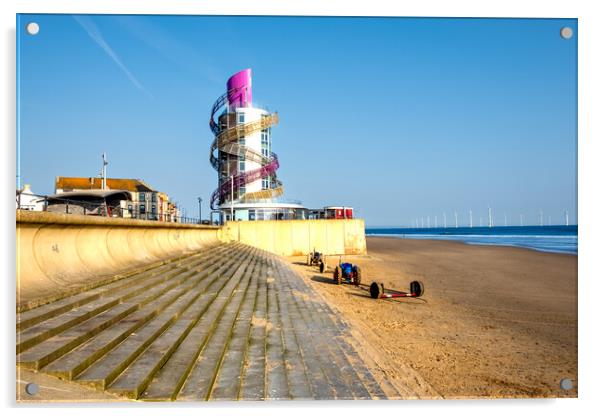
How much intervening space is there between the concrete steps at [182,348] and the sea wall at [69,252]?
1.39ft

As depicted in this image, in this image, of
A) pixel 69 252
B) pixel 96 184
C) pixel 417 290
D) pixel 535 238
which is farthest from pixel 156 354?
pixel 535 238

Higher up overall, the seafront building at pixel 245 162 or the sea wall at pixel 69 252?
the seafront building at pixel 245 162

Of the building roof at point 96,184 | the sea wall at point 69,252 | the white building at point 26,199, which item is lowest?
the sea wall at point 69,252

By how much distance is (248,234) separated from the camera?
102 ft

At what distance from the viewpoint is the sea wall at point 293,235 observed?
31.0 metres

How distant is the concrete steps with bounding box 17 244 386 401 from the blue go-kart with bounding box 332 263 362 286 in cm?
834

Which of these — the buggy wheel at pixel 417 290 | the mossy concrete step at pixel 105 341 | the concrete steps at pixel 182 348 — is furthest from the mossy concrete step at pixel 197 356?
the buggy wheel at pixel 417 290

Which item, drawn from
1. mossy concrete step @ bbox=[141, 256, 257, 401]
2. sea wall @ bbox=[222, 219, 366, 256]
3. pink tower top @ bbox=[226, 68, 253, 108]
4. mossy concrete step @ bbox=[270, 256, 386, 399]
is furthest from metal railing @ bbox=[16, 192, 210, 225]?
pink tower top @ bbox=[226, 68, 253, 108]

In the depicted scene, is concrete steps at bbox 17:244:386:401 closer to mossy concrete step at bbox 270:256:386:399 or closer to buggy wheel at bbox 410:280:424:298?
mossy concrete step at bbox 270:256:386:399

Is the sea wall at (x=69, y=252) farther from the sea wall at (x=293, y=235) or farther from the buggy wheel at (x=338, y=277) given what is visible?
the sea wall at (x=293, y=235)

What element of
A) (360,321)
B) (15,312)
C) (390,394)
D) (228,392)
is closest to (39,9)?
(15,312)

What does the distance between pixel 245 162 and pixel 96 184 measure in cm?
1582

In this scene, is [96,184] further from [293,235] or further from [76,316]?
[76,316]

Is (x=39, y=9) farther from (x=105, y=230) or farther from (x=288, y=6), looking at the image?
(x=105, y=230)
